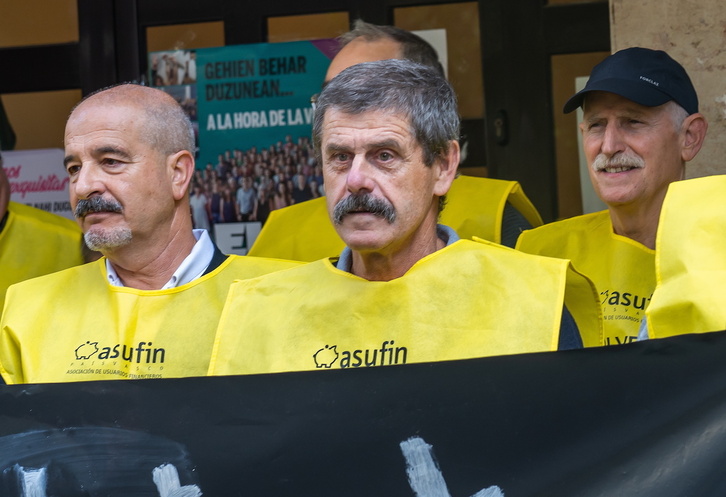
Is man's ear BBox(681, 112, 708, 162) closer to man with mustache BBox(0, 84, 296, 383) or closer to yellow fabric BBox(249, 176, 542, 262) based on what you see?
yellow fabric BBox(249, 176, 542, 262)

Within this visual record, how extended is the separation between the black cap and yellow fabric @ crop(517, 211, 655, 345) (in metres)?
0.40

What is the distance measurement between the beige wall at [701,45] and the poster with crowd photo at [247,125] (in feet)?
5.85

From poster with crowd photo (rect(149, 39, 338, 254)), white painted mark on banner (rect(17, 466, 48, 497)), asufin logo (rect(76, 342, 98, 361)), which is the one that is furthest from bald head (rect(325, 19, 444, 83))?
white painted mark on banner (rect(17, 466, 48, 497))

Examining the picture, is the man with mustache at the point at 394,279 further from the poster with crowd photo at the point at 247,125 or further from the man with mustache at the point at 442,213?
the poster with crowd photo at the point at 247,125

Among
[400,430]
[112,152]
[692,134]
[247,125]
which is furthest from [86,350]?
[247,125]

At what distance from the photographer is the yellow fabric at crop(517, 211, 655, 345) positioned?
334cm

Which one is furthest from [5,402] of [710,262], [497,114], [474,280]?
[497,114]

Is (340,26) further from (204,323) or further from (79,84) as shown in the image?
(204,323)

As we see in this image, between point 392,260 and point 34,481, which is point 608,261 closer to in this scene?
point 392,260

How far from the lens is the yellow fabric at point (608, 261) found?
3344 millimetres

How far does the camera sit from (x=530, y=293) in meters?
2.72

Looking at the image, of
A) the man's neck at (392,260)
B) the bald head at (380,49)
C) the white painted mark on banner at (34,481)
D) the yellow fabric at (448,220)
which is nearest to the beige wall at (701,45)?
the yellow fabric at (448,220)

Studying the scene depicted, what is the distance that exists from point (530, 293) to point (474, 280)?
15 centimetres

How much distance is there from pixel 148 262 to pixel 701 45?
2053mm
